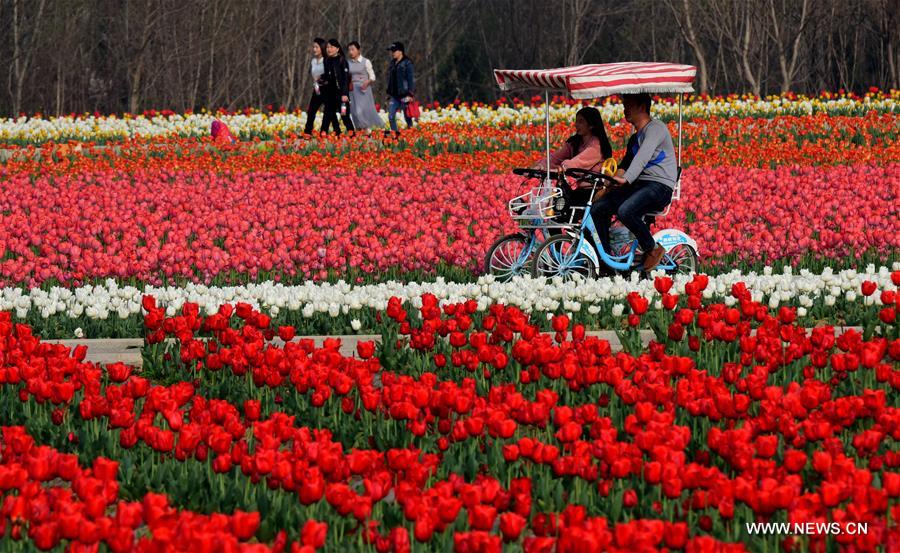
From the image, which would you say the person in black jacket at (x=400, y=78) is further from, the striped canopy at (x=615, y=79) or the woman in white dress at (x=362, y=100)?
the striped canopy at (x=615, y=79)

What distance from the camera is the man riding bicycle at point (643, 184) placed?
29.9ft

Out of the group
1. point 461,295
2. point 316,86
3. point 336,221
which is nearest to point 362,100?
point 316,86

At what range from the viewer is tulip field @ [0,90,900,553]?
3.95 metres

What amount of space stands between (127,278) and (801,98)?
52.5 ft

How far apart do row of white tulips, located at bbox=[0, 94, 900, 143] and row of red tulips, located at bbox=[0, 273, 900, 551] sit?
1493cm

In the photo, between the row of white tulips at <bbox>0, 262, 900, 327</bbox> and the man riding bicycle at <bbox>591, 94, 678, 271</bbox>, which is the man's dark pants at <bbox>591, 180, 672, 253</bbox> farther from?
the row of white tulips at <bbox>0, 262, 900, 327</bbox>

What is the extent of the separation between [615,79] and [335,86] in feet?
36.0

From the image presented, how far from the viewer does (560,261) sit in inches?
369

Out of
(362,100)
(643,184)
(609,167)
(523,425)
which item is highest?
(362,100)

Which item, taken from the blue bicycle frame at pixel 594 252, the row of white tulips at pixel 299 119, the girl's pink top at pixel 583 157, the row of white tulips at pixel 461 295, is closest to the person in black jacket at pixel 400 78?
the row of white tulips at pixel 299 119

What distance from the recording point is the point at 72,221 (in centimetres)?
1250

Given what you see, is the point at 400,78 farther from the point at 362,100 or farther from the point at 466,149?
the point at 466,149

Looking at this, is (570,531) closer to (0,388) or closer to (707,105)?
(0,388)

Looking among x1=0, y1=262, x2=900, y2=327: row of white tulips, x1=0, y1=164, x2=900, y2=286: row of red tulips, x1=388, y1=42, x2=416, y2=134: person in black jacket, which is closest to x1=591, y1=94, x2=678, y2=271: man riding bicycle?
x1=0, y1=262, x2=900, y2=327: row of white tulips
